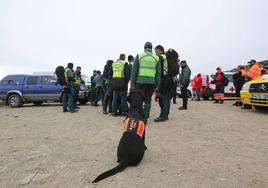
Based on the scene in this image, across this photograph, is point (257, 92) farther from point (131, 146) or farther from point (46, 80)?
point (46, 80)

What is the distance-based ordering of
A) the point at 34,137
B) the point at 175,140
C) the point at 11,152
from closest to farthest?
1. the point at 11,152
2. the point at 175,140
3. the point at 34,137

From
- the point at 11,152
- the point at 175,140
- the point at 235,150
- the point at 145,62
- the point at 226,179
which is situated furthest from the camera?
the point at 145,62

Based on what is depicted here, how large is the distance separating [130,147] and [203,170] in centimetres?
98

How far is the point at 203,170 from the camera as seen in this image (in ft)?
12.3

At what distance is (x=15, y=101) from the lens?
1616cm

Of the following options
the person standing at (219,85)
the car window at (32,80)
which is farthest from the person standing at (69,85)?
the person standing at (219,85)

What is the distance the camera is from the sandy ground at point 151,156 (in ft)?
11.4

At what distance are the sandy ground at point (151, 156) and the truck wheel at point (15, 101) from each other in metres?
9.35

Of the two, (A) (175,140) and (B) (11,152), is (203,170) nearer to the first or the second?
(A) (175,140)

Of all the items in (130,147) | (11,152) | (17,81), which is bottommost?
(11,152)

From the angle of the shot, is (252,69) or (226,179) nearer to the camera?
(226,179)

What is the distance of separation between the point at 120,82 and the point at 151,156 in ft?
15.4

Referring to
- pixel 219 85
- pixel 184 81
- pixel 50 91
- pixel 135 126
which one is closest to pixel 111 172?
pixel 135 126

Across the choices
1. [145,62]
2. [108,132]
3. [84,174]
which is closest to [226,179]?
[84,174]
